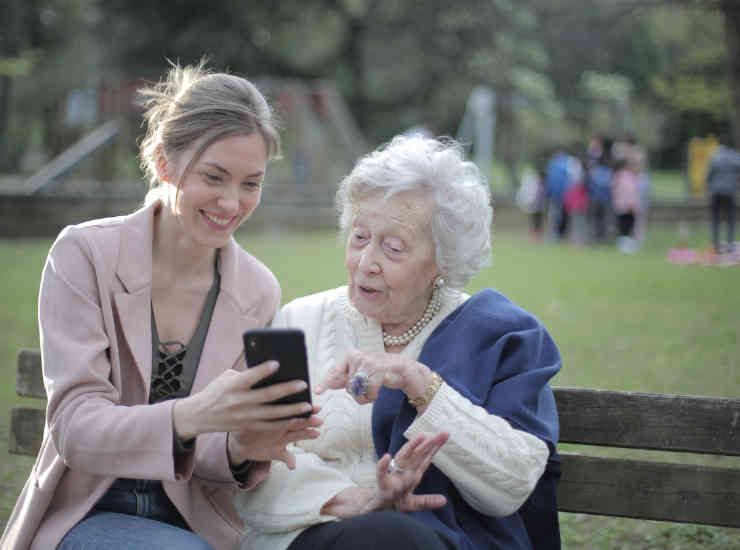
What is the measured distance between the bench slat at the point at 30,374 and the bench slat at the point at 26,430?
97mm

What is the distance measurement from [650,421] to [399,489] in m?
1.01

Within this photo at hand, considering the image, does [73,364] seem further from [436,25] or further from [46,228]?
[436,25]

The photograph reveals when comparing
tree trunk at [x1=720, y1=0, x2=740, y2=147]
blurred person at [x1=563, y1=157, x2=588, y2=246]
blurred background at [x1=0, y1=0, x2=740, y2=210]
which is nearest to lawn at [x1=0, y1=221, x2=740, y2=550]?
blurred person at [x1=563, y1=157, x2=588, y2=246]

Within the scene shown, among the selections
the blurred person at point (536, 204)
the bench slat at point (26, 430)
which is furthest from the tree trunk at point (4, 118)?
the bench slat at point (26, 430)

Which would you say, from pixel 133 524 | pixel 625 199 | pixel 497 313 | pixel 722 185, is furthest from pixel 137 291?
pixel 625 199

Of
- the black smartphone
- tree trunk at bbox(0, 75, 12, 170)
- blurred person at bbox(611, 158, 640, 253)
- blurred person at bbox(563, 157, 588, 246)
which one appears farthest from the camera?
tree trunk at bbox(0, 75, 12, 170)

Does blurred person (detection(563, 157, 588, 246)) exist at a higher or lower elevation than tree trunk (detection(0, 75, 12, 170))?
lower

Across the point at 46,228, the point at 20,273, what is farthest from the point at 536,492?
the point at 46,228

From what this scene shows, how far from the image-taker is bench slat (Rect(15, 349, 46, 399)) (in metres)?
3.78

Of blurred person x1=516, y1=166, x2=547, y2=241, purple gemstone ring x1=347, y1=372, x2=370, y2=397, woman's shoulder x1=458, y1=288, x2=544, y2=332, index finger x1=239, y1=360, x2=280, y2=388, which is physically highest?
index finger x1=239, y1=360, x2=280, y2=388

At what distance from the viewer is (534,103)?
3522 centimetres

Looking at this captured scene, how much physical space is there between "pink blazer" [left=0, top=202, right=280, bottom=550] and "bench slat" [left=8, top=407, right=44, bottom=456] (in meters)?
0.92

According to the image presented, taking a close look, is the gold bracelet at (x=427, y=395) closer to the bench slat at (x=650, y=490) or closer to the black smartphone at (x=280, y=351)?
the black smartphone at (x=280, y=351)

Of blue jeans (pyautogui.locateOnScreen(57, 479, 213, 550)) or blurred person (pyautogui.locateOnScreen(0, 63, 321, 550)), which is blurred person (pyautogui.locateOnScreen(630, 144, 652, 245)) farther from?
blue jeans (pyautogui.locateOnScreen(57, 479, 213, 550))
